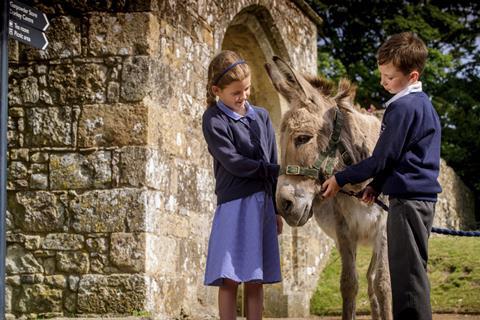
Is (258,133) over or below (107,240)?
over

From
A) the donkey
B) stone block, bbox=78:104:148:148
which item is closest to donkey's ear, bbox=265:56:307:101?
the donkey

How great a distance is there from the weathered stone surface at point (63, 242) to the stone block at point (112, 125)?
0.71 meters

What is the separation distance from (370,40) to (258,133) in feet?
62.1

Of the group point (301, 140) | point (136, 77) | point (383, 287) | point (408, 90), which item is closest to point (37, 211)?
point (136, 77)

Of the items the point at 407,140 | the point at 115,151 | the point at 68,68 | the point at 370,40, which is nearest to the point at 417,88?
the point at 407,140

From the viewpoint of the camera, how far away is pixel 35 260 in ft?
20.7

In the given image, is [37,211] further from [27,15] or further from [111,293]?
[27,15]

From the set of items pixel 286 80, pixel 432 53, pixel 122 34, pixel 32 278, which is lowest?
pixel 32 278

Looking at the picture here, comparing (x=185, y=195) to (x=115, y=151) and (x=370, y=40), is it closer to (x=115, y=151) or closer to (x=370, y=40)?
(x=115, y=151)

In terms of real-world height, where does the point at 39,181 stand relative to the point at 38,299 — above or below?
above

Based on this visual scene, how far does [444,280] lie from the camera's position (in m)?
9.30

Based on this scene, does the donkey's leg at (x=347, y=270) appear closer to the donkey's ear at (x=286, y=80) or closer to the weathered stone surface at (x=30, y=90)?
the donkey's ear at (x=286, y=80)

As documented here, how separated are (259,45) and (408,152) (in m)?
5.94

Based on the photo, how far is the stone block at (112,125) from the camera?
6238mm
